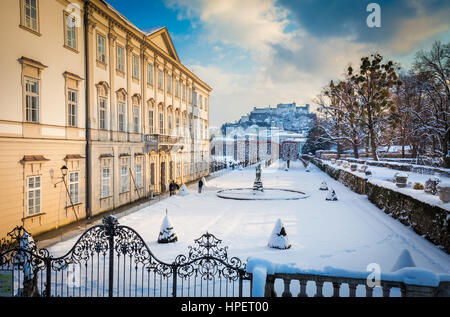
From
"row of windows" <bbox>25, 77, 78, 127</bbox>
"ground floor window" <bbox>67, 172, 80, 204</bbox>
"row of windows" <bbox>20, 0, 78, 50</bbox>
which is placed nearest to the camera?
"row of windows" <bbox>20, 0, 78, 50</bbox>

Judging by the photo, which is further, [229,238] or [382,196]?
[382,196]

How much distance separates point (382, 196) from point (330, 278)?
16.4 metres

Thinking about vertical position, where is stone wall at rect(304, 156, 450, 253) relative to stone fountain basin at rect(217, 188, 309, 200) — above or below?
above

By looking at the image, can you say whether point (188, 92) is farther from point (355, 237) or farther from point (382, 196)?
point (355, 237)

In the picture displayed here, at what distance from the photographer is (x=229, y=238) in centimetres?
1274

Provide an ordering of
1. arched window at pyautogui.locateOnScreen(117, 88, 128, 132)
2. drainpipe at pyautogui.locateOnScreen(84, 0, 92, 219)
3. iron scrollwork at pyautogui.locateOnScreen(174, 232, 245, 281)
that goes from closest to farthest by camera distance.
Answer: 1. iron scrollwork at pyautogui.locateOnScreen(174, 232, 245, 281)
2. drainpipe at pyautogui.locateOnScreen(84, 0, 92, 219)
3. arched window at pyautogui.locateOnScreen(117, 88, 128, 132)

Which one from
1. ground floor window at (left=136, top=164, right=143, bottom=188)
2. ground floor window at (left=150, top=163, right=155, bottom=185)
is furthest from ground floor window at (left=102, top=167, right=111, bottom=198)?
ground floor window at (left=150, top=163, right=155, bottom=185)

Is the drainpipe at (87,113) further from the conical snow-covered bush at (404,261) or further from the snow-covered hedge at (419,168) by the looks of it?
the snow-covered hedge at (419,168)

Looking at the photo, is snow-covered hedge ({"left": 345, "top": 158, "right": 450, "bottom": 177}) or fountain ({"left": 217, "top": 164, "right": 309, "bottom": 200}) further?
fountain ({"left": 217, "top": 164, "right": 309, "bottom": 200})

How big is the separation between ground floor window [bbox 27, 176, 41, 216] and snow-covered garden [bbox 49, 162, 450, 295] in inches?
93.4

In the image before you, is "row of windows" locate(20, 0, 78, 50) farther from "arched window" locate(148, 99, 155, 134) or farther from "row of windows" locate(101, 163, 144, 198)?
"arched window" locate(148, 99, 155, 134)

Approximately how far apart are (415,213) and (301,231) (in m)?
5.48

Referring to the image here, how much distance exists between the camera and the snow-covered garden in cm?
1027
